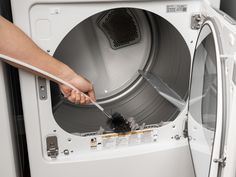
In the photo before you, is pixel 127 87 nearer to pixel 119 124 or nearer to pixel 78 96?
pixel 119 124

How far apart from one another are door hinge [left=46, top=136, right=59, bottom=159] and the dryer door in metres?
0.47

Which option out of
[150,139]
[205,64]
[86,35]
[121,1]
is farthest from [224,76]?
[86,35]

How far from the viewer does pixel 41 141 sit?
120 centimetres

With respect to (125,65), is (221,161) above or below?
below

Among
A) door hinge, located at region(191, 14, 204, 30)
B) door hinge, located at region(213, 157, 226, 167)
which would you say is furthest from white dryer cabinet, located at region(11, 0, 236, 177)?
door hinge, located at region(213, 157, 226, 167)

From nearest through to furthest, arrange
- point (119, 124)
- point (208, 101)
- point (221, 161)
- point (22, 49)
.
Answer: point (221, 161) < point (22, 49) < point (208, 101) < point (119, 124)

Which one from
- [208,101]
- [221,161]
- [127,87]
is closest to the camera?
[221,161]

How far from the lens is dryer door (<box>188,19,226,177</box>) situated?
1.05m

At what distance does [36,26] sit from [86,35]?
307 mm

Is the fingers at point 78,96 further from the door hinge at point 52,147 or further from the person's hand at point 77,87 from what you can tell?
the door hinge at point 52,147

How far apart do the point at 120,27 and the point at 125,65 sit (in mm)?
154

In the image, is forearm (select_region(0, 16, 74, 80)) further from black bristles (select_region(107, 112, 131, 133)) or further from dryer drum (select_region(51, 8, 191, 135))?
black bristles (select_region(107, 112, 131, 133))

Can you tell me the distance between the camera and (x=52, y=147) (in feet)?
3.99

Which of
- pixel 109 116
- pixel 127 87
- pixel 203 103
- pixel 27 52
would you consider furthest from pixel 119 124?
pixel 27 52
